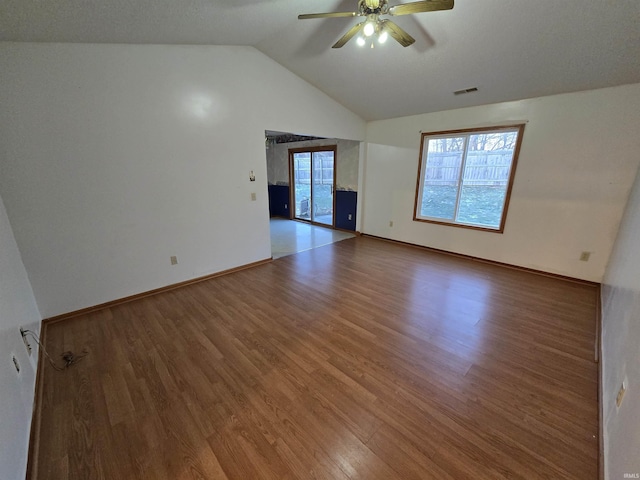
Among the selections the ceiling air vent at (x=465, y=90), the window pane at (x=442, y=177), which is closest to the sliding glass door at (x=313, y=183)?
the window pane at (x=442, y=177)

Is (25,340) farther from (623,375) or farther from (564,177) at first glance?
(564,177)

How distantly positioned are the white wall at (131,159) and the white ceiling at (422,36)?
0.22 metres

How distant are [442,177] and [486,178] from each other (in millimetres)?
644

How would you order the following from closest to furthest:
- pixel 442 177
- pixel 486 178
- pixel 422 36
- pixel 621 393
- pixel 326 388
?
pixel 621 393 < pixel 326 388 < pixel 422 36 < pixel 486 178 < pixel 442 177

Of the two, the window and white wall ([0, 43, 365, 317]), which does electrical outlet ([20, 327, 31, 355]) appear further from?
the window

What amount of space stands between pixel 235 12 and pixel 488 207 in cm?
400

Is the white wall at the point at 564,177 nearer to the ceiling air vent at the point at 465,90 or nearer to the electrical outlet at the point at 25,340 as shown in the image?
the ceiling air vent at the point at 465,90

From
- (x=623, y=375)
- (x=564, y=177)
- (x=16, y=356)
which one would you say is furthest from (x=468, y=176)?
(x=16, y=356)

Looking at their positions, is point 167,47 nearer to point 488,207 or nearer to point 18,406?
point 18,406

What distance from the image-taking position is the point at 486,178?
3.72 meters

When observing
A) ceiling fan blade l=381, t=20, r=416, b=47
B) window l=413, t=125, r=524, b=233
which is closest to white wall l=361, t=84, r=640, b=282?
window l=413, t=125, r=524, b=233

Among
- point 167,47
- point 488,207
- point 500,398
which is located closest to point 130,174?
point 167,47

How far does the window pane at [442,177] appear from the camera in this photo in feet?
13.1

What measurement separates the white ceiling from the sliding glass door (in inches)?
99.3
